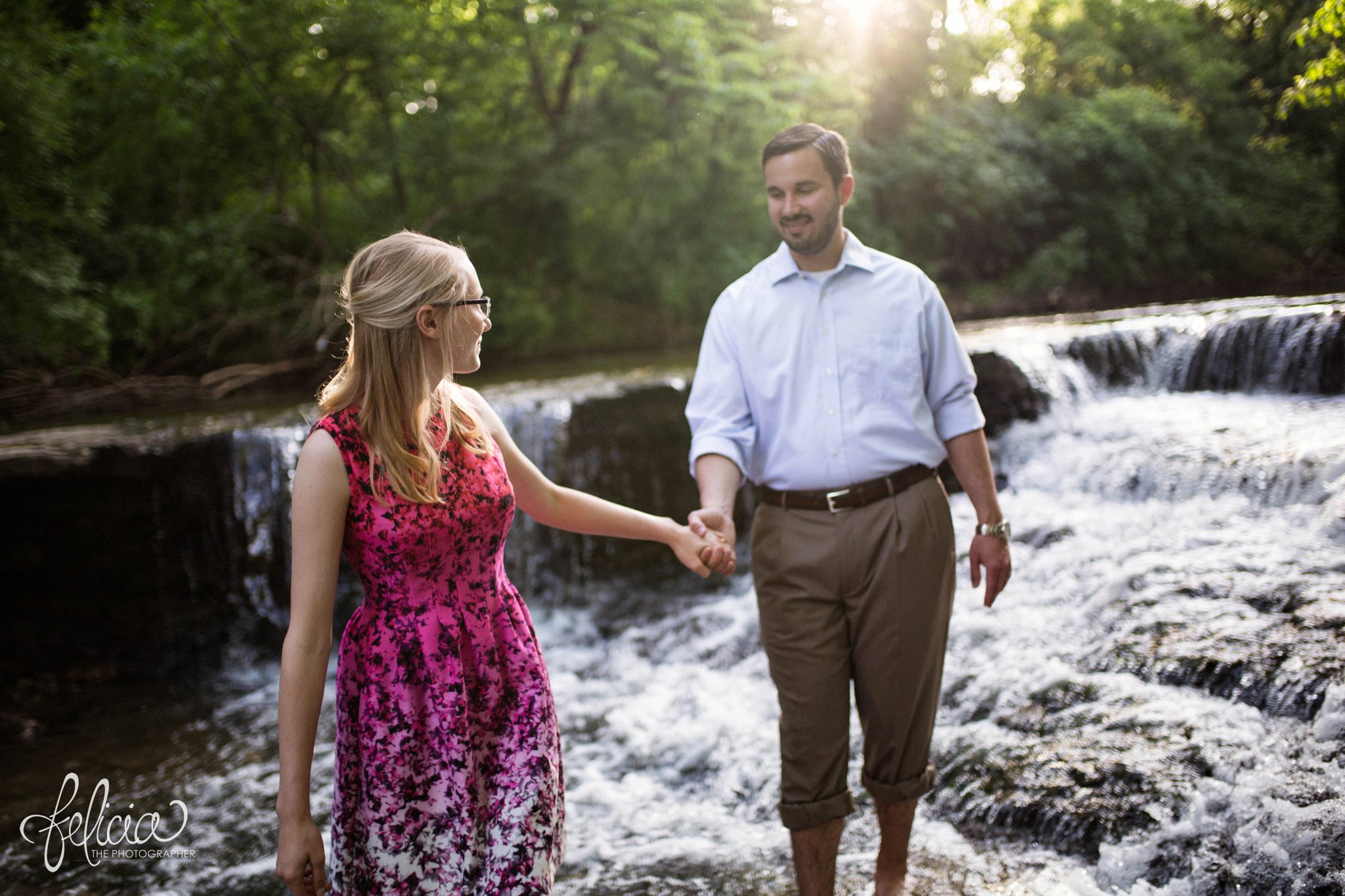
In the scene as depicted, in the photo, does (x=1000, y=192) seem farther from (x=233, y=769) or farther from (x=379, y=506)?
(x=379, y=506)

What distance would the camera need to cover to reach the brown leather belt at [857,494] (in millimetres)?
2619

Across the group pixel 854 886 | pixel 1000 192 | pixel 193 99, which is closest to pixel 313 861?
pixel 854 886

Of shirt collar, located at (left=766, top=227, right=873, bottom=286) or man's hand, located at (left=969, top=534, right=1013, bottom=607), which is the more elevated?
shirt collar, located at (left=766, top=227, right=873, bottom=286)

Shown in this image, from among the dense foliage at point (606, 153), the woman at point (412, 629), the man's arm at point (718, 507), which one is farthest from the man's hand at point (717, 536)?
the dense foliage at point (606, 153)

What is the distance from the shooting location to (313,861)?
164cm

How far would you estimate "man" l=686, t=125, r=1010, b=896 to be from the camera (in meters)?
2.62

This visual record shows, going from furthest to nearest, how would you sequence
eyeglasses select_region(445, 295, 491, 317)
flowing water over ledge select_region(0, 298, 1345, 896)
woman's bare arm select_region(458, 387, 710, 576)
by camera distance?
1. flowing water over ledge select_region(0, 298, 1345, 896)
2. woman's bare arm select_region(458, 387, 710, 576)
3. eyeglasses select_region(445, 295, 491, 317)

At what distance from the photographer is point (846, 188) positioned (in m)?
2.77

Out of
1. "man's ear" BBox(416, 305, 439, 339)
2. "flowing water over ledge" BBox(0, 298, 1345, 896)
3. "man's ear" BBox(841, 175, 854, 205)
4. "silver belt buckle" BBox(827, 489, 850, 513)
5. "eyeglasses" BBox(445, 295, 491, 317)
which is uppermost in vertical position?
"man's ear" BBox(841, 175, 854, 205)

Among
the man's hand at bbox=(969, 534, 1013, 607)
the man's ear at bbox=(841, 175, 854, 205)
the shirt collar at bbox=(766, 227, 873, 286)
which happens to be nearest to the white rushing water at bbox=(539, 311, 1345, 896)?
the man's hand at bbox=(969, 534, 1013, 607)

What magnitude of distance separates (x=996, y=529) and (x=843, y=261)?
88 cm

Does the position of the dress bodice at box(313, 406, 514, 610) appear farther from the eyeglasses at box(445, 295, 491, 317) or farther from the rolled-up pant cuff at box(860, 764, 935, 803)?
the rolled-up pant cuff at box(860, 764, 935, 803)

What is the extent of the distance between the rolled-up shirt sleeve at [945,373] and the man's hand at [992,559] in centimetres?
31

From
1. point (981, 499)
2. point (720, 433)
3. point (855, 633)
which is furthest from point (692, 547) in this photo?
point (981, 499)
